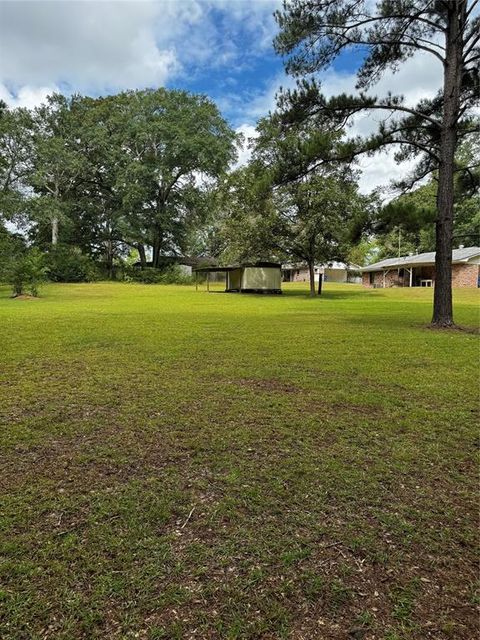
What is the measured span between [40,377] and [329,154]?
287 inches

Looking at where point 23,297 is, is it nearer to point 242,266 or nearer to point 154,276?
point 242,266

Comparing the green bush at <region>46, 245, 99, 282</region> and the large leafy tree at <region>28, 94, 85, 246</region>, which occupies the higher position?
the large leafy tree at <region>28, 94, 85, 246</region>

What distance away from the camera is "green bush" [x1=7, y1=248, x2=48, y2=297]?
60.6ft

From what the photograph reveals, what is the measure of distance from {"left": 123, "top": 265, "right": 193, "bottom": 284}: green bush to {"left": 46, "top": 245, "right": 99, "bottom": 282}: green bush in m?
3.51

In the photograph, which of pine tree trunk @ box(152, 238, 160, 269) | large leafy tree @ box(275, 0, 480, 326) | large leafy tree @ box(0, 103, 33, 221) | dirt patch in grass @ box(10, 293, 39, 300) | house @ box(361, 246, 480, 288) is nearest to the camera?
large leafy tree @ box(275, 0, 480, 326)

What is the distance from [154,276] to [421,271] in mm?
23989

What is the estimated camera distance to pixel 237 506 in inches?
84.1

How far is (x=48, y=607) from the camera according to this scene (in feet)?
4.84

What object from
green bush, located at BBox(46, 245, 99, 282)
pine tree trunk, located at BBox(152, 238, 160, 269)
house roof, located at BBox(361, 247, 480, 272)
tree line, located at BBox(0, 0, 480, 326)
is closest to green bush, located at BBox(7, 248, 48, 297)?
tree line, located at BBox(0, 0, 480, 326)

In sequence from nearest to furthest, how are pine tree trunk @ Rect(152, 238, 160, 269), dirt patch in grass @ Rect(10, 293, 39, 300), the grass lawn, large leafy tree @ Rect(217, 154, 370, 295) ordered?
the grass lawn < dirt patch in grass @ Rect(10, 293, 39, 300) < large leafy tree @ Rect(217, 154, 370, 295) < pine tree trunk @ Rect(152, 238, 160, 269)

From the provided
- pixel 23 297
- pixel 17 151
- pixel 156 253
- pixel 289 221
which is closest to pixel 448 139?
pixel 289 221

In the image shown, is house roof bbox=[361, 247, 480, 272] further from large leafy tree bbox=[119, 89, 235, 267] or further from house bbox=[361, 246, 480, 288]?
large leafy tree bbox=[119, 89, 235, 267]

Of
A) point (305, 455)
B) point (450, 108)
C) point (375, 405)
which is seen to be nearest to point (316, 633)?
point (305, 455)

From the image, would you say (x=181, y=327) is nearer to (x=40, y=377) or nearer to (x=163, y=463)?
(x=40, y=377)
